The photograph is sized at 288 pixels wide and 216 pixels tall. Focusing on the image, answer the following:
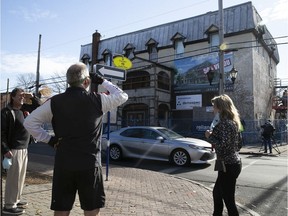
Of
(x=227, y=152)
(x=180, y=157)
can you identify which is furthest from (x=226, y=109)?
(x=180, y=157)

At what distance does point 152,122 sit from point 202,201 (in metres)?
22.4

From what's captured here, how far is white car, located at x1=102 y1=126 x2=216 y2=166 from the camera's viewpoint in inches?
448

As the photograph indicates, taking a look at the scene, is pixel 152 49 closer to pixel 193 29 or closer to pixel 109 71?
pixel 193 29

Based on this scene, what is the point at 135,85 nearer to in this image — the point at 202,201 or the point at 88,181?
the point at 202,201

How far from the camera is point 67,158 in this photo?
9.27 ft

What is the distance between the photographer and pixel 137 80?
103ft

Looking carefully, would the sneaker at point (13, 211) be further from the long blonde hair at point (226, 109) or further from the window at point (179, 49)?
the window at point (179, 49)

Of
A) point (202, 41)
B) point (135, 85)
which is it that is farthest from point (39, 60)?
point (202, 41)

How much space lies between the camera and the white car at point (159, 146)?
11375 millimetres

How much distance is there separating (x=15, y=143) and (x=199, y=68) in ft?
85.8

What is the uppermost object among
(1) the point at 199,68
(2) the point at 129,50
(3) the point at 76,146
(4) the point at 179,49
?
(2) the point at 129,50

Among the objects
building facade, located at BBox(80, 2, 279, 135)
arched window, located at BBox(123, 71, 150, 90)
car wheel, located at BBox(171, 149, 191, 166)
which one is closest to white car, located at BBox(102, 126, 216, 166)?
car wheel, located at BBox(171, 149, 191, 166)

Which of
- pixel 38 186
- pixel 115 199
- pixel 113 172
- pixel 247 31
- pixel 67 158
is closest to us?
pixel 67 158

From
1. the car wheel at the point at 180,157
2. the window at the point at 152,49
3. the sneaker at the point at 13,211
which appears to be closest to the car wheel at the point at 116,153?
the car wheel at the point at 180,157
